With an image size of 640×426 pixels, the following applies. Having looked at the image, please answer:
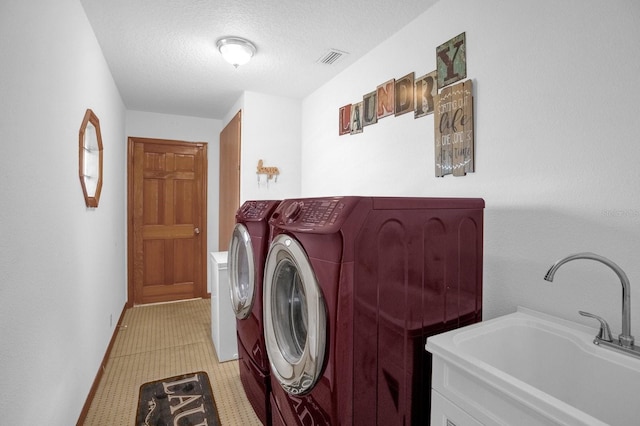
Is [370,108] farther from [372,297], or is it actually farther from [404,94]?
[372,297]

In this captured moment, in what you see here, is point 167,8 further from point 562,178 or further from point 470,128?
point 562,178

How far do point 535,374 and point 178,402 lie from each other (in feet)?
6.76

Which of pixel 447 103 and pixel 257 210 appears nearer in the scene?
pixel 447 103

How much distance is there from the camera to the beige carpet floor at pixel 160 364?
2043mm

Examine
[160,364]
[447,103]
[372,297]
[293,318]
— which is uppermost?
[447,103]

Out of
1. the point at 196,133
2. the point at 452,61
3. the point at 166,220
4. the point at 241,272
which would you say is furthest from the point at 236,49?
the point at 166,220

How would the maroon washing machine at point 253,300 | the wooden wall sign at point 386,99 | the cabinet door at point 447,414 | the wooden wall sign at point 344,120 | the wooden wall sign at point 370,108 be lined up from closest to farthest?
the cabinet door at point 447,414 < the maroon washing machine at point 253,300 < the wooden wall sign at point 386,99 < the wooden wall sign at point 370,108 < the wooden wall sign at point 344,120

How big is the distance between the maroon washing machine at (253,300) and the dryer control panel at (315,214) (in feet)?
1.23

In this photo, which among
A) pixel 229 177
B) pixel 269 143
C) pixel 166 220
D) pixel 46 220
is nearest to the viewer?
pixel 46 220

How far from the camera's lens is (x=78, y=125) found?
187 cm

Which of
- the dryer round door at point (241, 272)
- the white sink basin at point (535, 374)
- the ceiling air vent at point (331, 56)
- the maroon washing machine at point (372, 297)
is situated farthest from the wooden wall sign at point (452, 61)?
the dryer round door at point (241, 272)

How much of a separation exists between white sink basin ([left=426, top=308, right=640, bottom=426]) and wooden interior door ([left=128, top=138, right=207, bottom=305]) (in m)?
3.95

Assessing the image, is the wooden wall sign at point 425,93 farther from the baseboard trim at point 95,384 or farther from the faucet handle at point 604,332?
the baseboard trim at point 95,384

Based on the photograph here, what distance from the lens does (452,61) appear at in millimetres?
1777
